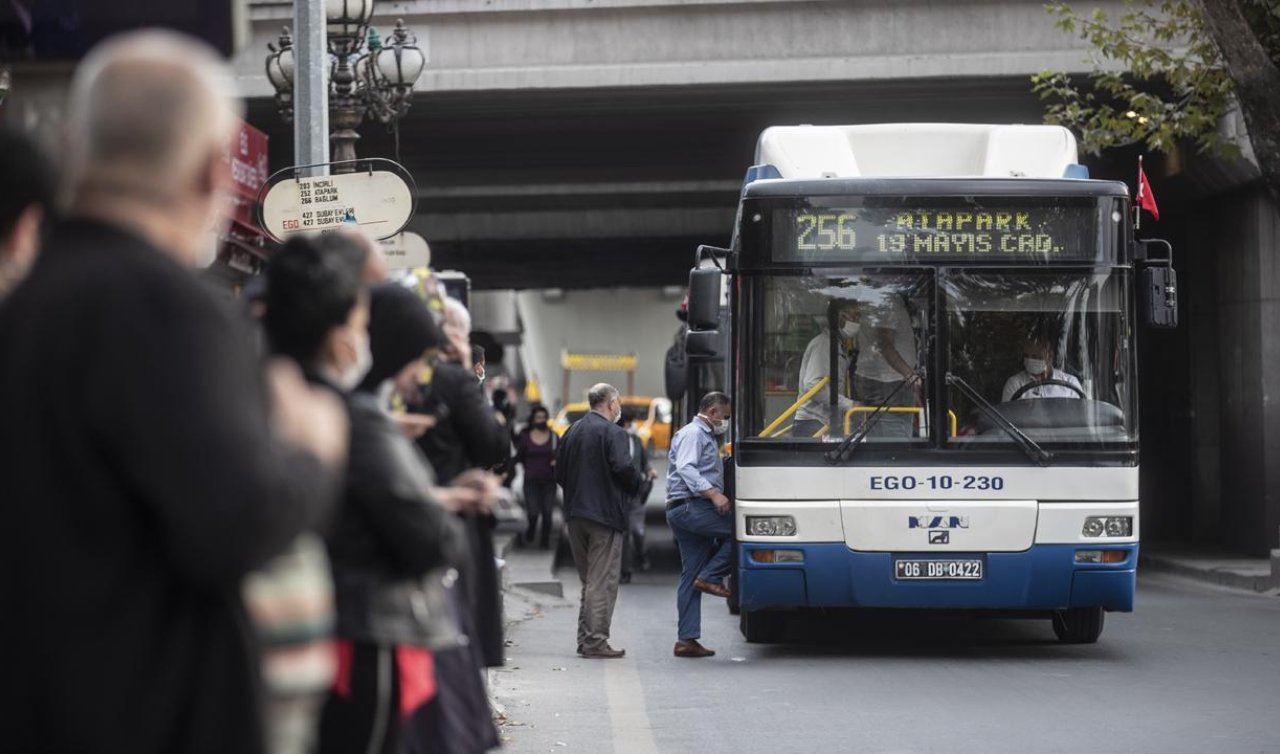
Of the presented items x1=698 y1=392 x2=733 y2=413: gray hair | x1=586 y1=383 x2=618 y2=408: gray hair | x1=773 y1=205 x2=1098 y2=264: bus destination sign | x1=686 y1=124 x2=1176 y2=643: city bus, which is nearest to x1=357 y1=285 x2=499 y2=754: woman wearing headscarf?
x1=686 y1=124 x2=1176 y2=643: city bus

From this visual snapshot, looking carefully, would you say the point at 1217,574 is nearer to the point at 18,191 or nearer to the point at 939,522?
the point at 939,522

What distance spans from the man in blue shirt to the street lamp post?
397cm

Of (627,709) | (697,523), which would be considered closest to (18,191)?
(627,709)

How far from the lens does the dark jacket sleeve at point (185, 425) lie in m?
2.63

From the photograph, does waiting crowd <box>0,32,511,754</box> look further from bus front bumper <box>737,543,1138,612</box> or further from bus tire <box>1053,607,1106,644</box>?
bus tire <box>1053,607,1106,644</box>

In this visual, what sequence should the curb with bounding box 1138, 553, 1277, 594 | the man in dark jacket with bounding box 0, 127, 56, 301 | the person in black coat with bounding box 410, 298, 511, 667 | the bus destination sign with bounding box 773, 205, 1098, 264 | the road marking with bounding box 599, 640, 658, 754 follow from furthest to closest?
1. the curb with bounding box 1138, 553, 1277, 594
2. the bus destination sign with bounding box 773, 205, 1098, 264
3. the road marking with bounding box 599, 640, 658, 754
4. the person in black coat with bounding box 410, 298, 511, 667
5. the man in dark jacket with bounding box 0, 127, 56, 301

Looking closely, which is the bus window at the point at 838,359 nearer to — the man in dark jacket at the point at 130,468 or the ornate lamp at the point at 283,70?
the ornate lamp at the point at 283,70

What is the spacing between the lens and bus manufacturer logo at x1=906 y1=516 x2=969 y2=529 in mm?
11969

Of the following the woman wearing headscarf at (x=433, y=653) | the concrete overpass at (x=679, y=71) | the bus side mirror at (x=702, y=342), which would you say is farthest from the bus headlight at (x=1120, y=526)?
the concrete overpass at (x=679, y=71)

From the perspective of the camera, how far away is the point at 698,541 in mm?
13078

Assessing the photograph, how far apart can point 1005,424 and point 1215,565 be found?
919 cm

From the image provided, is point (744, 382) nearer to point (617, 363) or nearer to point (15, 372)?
point (15, 372)

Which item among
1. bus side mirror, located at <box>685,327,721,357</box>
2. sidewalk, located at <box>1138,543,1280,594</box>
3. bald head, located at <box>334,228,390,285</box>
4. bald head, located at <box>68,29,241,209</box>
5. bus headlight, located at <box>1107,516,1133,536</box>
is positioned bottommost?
sidewalk, located at <box>1138,543,1280,594</box>

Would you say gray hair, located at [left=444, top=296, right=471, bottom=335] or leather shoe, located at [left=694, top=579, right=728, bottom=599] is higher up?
gray hair, located at [left=444, top=296, right=471, bottom=335]
